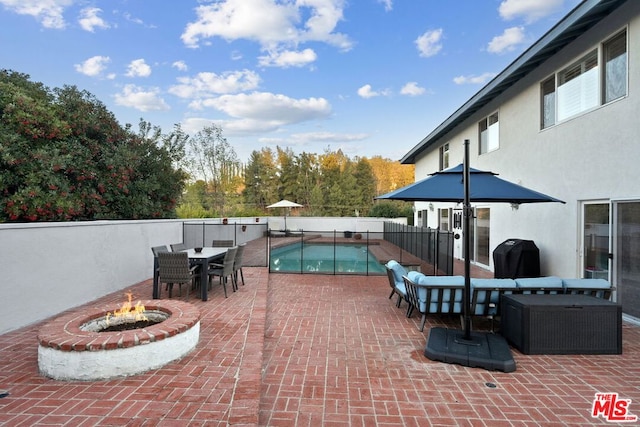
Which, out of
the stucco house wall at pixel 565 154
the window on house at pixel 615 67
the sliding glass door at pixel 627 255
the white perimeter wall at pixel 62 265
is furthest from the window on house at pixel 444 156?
the white perimeter wall at pixel 62 265

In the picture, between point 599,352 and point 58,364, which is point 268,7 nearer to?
point 58,364

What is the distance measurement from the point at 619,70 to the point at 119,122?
37.9 feet

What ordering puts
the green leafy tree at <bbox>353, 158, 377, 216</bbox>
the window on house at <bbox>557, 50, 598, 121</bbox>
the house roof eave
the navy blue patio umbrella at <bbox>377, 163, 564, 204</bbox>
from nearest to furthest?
the navy blue patio umbrella at <bbox>377, 163, 564, 204</bbox>
the house roof eave
the window on house at <bbox>557, 50, 598, 121</bbox>
the green leafy tree at <bbox>353, 158, 377, 216</bbox>

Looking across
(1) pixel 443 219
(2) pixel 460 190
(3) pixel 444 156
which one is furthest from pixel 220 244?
(3) pixel 444 156

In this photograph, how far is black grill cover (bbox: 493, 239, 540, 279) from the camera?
22.8 ft

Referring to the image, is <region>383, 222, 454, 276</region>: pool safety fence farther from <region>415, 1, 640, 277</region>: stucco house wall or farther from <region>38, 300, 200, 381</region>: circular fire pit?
<region>38, 300, 200, 381</region>: circular fire pit

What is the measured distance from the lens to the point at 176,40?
38.2 feet

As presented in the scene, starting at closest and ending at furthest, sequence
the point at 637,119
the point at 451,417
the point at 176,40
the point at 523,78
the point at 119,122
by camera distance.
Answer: the point at 451,417 → the point at 637,119 → the point at 523,78 → the point at 119,122 → the point at 176,40

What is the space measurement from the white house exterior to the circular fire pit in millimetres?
6372

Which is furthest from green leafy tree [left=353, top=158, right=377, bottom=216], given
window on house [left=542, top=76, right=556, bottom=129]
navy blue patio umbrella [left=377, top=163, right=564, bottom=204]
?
navy blue patio umbrella [left=377, top=163, right=564, bottom=204]

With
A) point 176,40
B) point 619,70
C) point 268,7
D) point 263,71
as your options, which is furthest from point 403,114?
point 619,70

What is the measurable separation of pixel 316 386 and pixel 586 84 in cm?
677

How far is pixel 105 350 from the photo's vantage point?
3002 millimetres

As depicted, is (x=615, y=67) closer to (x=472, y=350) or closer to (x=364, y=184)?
(x=472, y=350)
